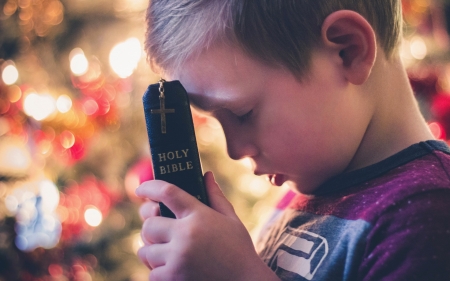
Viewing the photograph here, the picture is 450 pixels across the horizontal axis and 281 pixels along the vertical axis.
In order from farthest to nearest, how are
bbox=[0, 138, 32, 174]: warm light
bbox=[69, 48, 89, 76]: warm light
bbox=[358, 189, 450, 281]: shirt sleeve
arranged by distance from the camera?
bbox=[69, 48, 89, 76]: warm light, bbox=[0, 138, 32, 174]: warm light, bbox=[358, 189, 450, 281]: shirt sleeve

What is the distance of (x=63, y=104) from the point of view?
3.18 feet

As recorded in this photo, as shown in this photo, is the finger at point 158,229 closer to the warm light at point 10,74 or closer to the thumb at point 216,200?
the thumb at point 216,200

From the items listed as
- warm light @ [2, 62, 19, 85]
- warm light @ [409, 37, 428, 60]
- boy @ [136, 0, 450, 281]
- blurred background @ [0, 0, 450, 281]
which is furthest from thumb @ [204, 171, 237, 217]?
warm light @ [409, 37, 428, 60]

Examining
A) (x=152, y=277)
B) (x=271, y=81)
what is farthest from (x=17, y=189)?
(x=271, y=81)

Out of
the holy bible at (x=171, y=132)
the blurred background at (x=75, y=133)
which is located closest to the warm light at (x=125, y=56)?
the blurred background at (x=75, y=133)

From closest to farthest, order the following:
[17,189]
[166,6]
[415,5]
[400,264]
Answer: [400,264] < [166,6] < [17,189] < [415,5]

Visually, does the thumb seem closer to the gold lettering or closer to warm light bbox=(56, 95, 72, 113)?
the gold lettering

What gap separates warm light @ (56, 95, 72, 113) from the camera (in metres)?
0.96

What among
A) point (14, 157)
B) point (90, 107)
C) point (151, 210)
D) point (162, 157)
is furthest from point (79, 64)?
point (162, 157)

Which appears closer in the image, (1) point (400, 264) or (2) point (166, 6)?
(1) point (400, 264)

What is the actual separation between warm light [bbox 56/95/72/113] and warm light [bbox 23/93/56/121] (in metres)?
0.01

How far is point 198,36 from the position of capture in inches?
17.1

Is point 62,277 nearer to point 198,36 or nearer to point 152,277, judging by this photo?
point 152,277

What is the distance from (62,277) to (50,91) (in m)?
0.48
